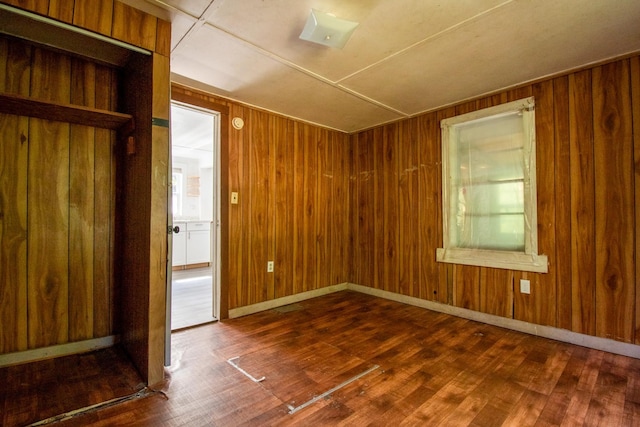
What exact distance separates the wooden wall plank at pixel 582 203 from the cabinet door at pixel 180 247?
5725 millimetres

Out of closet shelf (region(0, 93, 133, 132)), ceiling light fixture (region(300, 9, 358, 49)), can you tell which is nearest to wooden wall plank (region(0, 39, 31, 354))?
closet shelf (region(0, 93, 133, 132))

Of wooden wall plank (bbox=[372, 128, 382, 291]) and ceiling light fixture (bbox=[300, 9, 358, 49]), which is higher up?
ceiling light fixture (bbox=[300, 9, 358, 49])

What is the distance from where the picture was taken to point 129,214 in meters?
2.18

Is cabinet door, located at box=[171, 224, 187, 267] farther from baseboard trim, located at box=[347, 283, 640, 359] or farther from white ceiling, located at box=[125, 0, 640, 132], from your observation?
baseboard trim, located at box=[347, 283, 640, 359]

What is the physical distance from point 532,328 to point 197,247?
5.43m

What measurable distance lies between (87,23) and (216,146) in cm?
146

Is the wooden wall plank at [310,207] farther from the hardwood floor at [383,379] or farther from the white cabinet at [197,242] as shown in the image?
the white cabinet at [197,242]

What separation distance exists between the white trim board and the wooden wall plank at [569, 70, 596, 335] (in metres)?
0.10

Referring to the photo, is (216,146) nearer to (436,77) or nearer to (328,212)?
(328,212)

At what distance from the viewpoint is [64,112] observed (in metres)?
1.92

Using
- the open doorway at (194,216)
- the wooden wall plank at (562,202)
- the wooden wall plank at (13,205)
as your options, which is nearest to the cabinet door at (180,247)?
the open doorway at (194,216)

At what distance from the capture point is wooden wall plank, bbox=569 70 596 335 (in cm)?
237

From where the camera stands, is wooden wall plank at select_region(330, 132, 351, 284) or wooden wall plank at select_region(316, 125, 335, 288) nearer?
wooden wall plank at select_region(316, 125, 335, 288)

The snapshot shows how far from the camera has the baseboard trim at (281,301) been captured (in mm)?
3085
